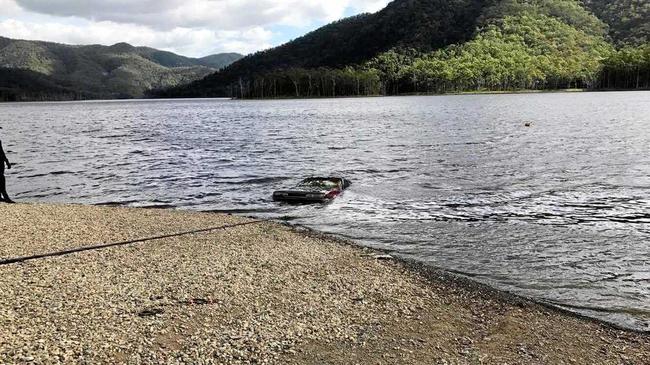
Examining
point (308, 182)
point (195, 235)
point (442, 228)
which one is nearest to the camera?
point (195, 235)

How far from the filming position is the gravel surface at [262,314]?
30.1ft

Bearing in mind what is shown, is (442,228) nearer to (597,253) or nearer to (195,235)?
(597,253)

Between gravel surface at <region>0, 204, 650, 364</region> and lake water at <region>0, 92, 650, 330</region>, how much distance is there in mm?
2152

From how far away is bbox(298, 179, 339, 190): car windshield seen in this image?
28281mm

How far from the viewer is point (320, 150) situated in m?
53.9

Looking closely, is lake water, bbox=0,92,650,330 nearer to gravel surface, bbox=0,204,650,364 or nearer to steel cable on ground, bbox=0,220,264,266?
gravel surface, bbox=0,204,650,364

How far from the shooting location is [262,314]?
10.9m

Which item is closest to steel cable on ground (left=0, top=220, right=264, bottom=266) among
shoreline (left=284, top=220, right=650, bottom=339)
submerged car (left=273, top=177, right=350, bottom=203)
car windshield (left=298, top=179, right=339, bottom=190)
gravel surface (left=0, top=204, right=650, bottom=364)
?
gravel surface (left=0, top=204, right=650, bottom=364)

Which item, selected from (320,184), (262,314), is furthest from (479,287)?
(320,184)

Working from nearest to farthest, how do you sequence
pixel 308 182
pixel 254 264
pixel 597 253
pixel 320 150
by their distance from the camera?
pixel 254 264 < pixel 597 253 < pixel 308 182 < pixel 320 150

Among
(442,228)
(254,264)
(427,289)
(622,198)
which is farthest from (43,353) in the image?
(622,198)

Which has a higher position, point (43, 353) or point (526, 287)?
point (43, 353)

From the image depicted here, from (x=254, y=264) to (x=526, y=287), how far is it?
23.8 ft

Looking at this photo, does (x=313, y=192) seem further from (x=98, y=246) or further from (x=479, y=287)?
(x=479, y=287)
